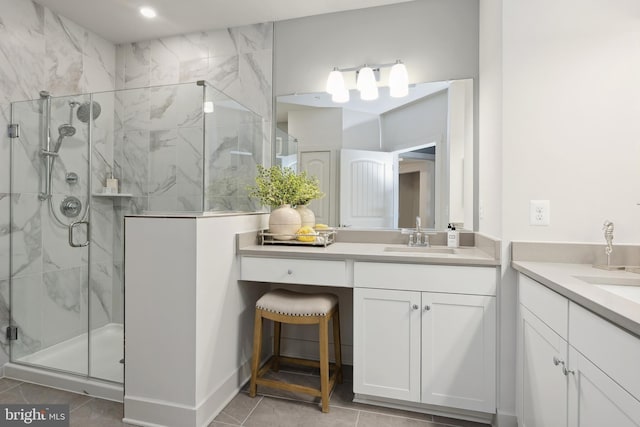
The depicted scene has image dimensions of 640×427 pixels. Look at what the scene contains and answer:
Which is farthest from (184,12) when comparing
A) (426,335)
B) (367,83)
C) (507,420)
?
(507,420)

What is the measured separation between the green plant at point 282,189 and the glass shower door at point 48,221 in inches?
44.0

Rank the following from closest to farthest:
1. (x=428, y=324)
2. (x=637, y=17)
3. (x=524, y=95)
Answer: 1. (x=637, y=17)
2. (x=524, y=95)
3. (x=428, y=324)

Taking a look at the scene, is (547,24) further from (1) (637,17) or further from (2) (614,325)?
(2) (614,325)

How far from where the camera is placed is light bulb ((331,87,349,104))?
2.42 m

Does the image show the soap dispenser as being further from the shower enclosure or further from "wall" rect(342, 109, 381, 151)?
the shower enclosure

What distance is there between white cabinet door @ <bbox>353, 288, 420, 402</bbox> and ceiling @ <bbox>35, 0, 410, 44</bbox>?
6.53ft

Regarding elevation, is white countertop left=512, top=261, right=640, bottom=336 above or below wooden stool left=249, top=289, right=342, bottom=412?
above

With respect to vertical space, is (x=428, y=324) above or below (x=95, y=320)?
above

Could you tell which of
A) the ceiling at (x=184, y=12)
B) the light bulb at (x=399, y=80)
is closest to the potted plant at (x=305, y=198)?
the light bulb at (x=399, y=80)

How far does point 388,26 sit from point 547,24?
1074mm

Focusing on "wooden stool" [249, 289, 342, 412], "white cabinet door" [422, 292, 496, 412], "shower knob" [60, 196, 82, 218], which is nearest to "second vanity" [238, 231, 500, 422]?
"white cabinet door" [422, 292, 496, 412]

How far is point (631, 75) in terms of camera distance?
4.85 ft

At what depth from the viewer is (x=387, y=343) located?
178 cm

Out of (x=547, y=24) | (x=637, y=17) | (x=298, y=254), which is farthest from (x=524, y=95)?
(x=298, y=254)
